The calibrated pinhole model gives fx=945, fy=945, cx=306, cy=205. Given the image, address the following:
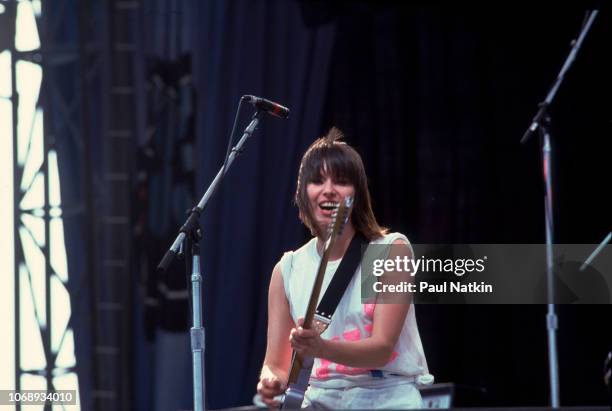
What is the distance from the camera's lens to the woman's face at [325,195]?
3.31 meters

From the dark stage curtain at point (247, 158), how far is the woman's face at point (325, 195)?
10.2ft

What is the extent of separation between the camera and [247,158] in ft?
22.3

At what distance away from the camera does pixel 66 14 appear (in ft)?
19.8

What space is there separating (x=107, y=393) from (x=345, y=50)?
3.06m

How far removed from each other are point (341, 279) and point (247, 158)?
11.8 feet

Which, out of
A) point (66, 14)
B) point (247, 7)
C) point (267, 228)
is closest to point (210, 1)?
point (247, 7)

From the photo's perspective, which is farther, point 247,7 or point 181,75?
point 247,7

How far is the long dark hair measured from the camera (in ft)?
10.9

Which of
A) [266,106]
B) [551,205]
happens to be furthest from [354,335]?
[551,205]

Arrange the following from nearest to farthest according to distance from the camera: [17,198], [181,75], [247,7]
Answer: [17,198] < [181,75] < [247,7]

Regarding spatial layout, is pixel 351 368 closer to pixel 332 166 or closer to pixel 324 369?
pixel 324 369

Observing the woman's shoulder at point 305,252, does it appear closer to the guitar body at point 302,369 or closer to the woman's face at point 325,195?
the woman's face at point 325,195

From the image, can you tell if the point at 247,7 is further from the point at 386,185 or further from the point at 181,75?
the point at 386,185

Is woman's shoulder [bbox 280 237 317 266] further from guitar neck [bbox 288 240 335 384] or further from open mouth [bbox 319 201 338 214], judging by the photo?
guitar neck [bbox 288 240 335 384]
